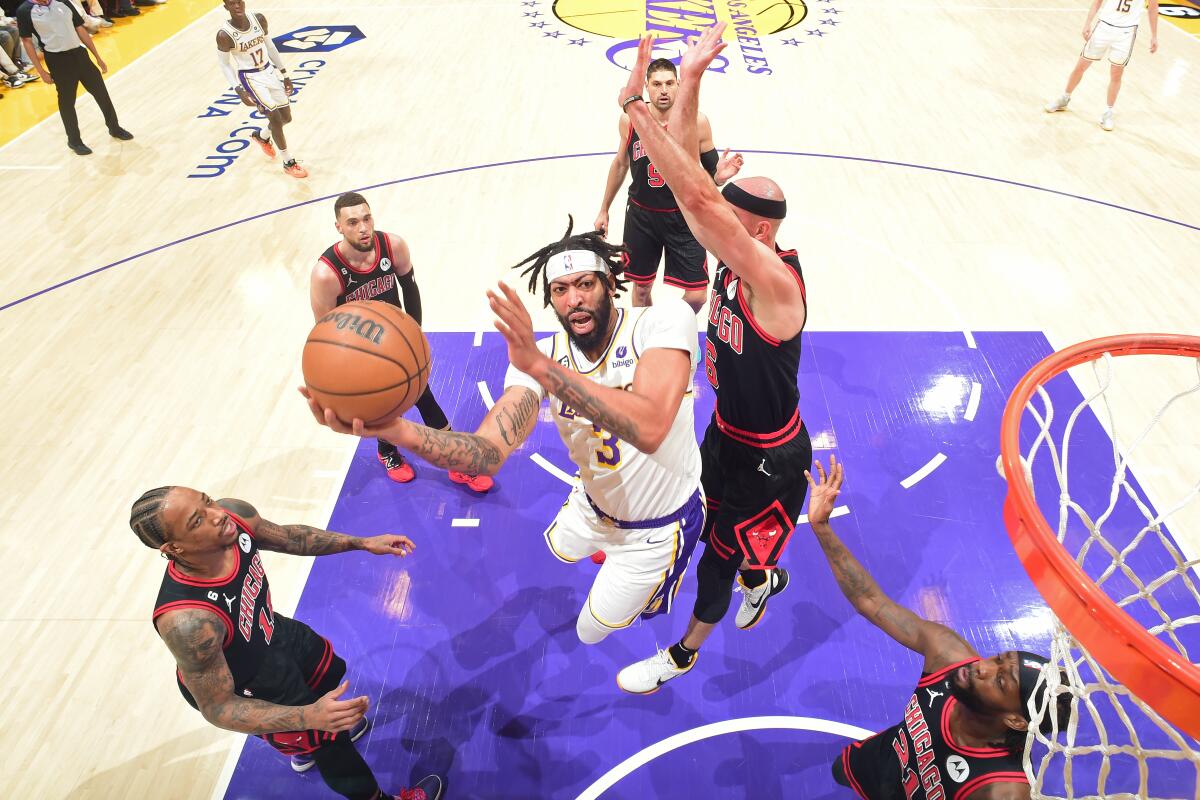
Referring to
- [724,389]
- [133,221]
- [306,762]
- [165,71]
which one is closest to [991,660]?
[724,389]

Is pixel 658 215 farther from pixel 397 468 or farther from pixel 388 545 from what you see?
pixel 388 545

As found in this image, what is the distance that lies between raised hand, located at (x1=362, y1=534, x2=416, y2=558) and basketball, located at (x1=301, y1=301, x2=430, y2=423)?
888mm

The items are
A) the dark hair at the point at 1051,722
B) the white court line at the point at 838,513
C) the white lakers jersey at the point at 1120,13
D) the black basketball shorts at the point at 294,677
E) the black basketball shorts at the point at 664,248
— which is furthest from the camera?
the white lakers jersey at the point at 1120,13

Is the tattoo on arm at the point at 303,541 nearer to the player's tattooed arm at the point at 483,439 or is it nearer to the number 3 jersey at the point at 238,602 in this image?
the number 3 jersey at the point at 238,602

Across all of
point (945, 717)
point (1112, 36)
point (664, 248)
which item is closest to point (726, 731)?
point (945, 717)

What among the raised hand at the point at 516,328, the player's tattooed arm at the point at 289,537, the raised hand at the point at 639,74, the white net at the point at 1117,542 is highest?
the raised hand at the point at 639,74

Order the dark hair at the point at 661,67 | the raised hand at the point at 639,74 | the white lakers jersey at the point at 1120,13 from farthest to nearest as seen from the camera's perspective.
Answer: the white lakers jersey at the point at 1120,13
the dark hair at the point at 661,67
the raised hand at the point at 639,74

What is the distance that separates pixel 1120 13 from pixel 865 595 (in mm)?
9044

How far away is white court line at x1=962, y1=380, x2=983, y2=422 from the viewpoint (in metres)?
5.21

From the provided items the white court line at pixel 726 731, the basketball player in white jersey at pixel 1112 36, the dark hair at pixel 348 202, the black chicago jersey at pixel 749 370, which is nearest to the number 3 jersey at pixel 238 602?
the white court line at pixel 726 731

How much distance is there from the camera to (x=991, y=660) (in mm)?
2545

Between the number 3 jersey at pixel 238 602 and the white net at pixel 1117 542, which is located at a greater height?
the number 3 jersey at pixel 238 602

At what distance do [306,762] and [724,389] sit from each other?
8.51ft

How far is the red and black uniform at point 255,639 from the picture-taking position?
269 centimetres
